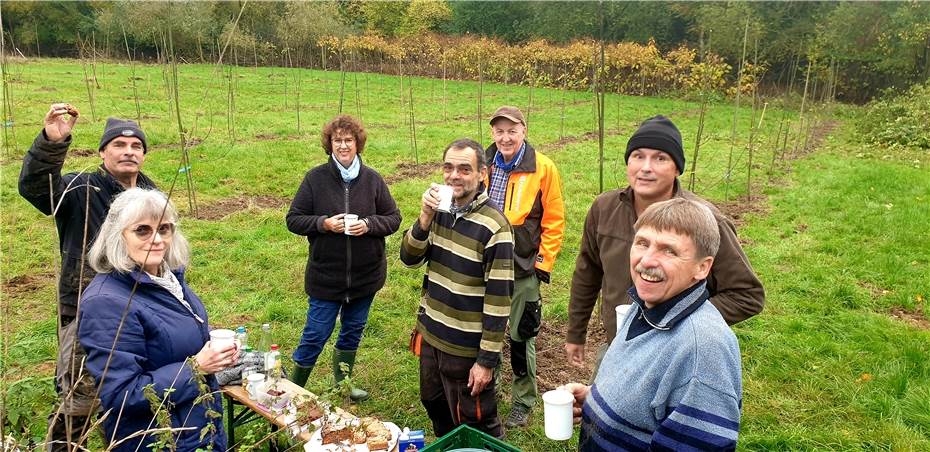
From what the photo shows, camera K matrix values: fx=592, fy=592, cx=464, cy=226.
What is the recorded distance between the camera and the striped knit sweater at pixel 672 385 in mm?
1536

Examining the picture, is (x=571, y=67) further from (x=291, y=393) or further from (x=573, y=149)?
(x=291, y=393)

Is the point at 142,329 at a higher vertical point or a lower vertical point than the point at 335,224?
lower

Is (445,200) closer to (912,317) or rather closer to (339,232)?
(339,232)

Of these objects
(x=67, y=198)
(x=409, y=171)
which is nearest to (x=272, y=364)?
(x=67, y=198)

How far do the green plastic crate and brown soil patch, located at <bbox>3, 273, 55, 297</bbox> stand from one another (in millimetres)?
5277

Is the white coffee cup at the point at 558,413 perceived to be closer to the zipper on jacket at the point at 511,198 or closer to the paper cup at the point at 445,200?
the paper cup at the point at 445,200

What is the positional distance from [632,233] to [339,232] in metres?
1.83

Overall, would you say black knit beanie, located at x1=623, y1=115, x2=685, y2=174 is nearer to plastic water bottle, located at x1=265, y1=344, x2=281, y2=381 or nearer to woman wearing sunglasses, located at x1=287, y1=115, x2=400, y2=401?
woman wearing sunglasses, located at x1=287, y1=115, x2=400, y2=401

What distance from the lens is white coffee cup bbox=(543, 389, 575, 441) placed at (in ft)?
6.47

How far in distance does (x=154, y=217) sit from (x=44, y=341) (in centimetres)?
332

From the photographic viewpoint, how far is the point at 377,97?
18.8m

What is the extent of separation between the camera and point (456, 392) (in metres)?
3.01

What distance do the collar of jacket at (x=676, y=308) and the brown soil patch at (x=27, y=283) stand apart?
20.1 feet

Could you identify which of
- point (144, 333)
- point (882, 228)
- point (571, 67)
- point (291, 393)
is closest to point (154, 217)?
point (144, 333)
